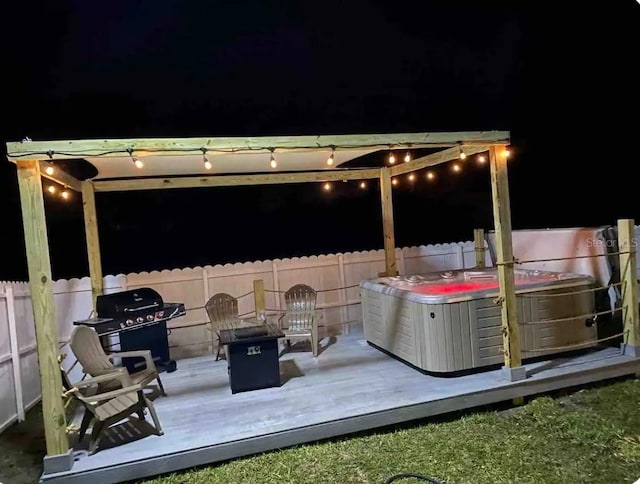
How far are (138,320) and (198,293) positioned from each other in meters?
1.26

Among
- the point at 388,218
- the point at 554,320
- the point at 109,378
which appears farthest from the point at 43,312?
the point at 554,320

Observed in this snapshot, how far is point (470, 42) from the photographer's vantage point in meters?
6.62

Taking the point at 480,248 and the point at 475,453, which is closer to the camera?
the point at 475,453

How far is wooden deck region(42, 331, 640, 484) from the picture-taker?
10.0ft

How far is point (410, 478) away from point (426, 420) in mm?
1029

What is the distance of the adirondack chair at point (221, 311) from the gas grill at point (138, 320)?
50 cm

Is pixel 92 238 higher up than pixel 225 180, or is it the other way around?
pixel 225 180

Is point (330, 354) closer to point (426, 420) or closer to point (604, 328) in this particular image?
point (426, 420)

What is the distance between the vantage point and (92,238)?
5301 mm

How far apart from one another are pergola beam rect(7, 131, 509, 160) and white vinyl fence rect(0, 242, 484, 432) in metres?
1.89

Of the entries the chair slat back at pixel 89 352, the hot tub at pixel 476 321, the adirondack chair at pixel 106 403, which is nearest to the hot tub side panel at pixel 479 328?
the hot tub at pixel 476 321

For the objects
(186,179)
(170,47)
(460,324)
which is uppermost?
(170,47)

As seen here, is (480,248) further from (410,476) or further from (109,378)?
(109,378)

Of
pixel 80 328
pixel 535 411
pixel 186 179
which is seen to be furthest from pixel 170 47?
pixel 535 411
